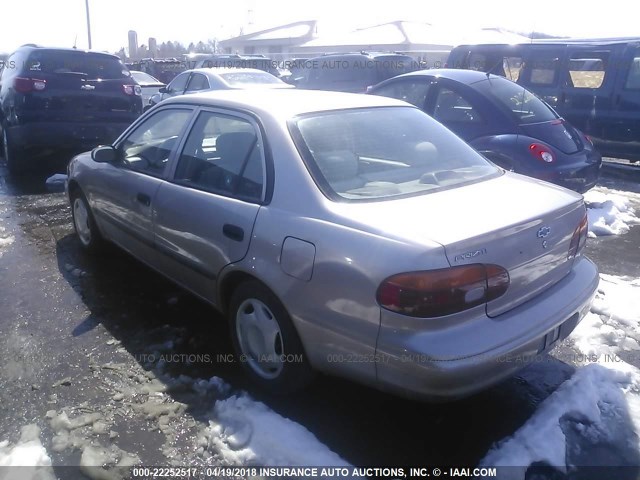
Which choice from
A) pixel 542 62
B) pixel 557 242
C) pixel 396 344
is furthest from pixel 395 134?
pixel 542 62

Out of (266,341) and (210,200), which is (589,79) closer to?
(210,200)

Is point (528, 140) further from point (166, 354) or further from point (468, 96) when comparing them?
point (166, 354)

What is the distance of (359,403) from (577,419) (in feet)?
3.65

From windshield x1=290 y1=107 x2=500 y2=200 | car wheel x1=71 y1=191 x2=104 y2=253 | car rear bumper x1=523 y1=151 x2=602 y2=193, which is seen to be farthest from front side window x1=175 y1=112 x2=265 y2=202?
car rear bumper x1=523 y1=151 x2=602 y2=193

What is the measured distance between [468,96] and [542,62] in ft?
13.3

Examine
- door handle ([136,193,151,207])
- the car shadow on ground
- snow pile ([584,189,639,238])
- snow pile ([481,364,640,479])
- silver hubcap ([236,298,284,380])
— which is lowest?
the car shadow on ground

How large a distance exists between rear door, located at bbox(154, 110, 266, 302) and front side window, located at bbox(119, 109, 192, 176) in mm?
238

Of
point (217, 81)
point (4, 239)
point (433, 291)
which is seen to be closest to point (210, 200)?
point (433, 291)

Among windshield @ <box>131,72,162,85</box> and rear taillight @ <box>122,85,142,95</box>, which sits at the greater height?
rear taillight @ <box>122,85,142,95</box>

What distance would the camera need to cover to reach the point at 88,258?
5.20 metres

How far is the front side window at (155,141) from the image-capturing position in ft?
12.8

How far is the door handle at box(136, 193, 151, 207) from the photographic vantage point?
3865 mm

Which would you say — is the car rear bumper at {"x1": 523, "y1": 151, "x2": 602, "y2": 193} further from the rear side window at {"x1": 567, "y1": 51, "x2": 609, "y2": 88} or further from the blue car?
the rear side window at {"x1": 567, "y1": 51, "x2": 609, "y2": 88}

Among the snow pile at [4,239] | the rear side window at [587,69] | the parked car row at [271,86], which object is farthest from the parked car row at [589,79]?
the snow pile at [4,239]
